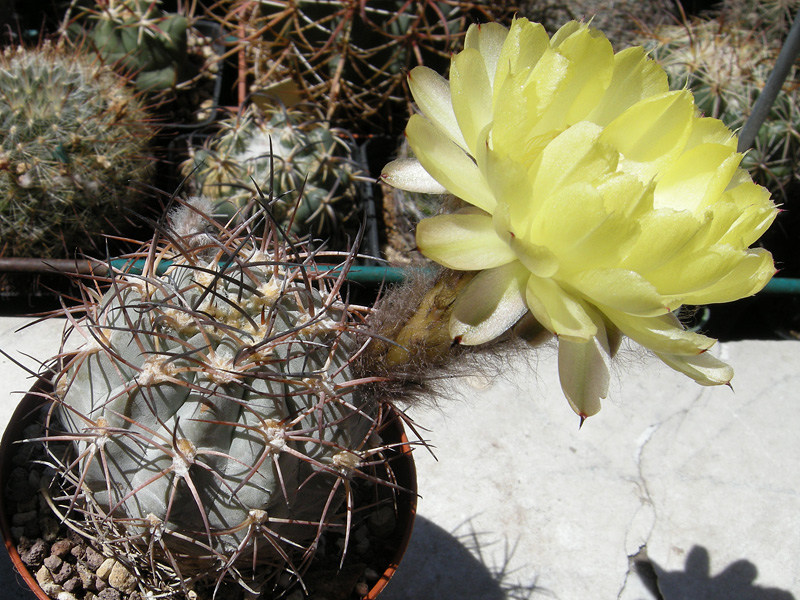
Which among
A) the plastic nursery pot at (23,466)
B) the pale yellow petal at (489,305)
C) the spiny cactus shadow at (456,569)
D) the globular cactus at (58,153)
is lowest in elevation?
the spiny cactus shadow at (456,569)

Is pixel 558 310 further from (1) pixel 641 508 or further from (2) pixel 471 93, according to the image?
(1) pixel 641 508

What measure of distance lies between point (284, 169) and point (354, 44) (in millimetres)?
413

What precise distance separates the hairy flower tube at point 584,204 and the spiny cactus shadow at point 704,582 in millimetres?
719

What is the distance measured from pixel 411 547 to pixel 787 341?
1.04 metres

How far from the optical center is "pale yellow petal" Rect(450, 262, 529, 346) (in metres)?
0.42

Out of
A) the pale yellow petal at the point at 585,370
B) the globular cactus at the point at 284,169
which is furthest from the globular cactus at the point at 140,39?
the pale yellow petal at the point at 585,370

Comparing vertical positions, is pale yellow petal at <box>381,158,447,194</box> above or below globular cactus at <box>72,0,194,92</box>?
above

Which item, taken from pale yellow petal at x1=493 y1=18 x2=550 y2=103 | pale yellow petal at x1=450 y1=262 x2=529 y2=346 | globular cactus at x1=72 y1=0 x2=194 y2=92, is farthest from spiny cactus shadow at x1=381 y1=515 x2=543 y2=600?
globular cactus at x1=72 y1=0 x2=194 y2=92

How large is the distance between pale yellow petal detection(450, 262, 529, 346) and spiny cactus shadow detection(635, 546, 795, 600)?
0.79 m

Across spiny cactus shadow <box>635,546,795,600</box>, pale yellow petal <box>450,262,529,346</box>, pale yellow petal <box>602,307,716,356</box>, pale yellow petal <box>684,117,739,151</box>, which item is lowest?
spiny cactus shadow <box>635,546,795,600</box>

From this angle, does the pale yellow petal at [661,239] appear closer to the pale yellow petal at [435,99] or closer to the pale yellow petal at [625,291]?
the pale yellow petal at [625,291]

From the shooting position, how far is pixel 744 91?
1.37 m

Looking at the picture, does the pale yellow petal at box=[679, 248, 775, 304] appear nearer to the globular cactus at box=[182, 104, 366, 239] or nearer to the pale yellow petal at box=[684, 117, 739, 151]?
the pale yellow petal at box=[684, 117, 739, 151]

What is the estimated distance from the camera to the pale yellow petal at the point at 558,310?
383mm
